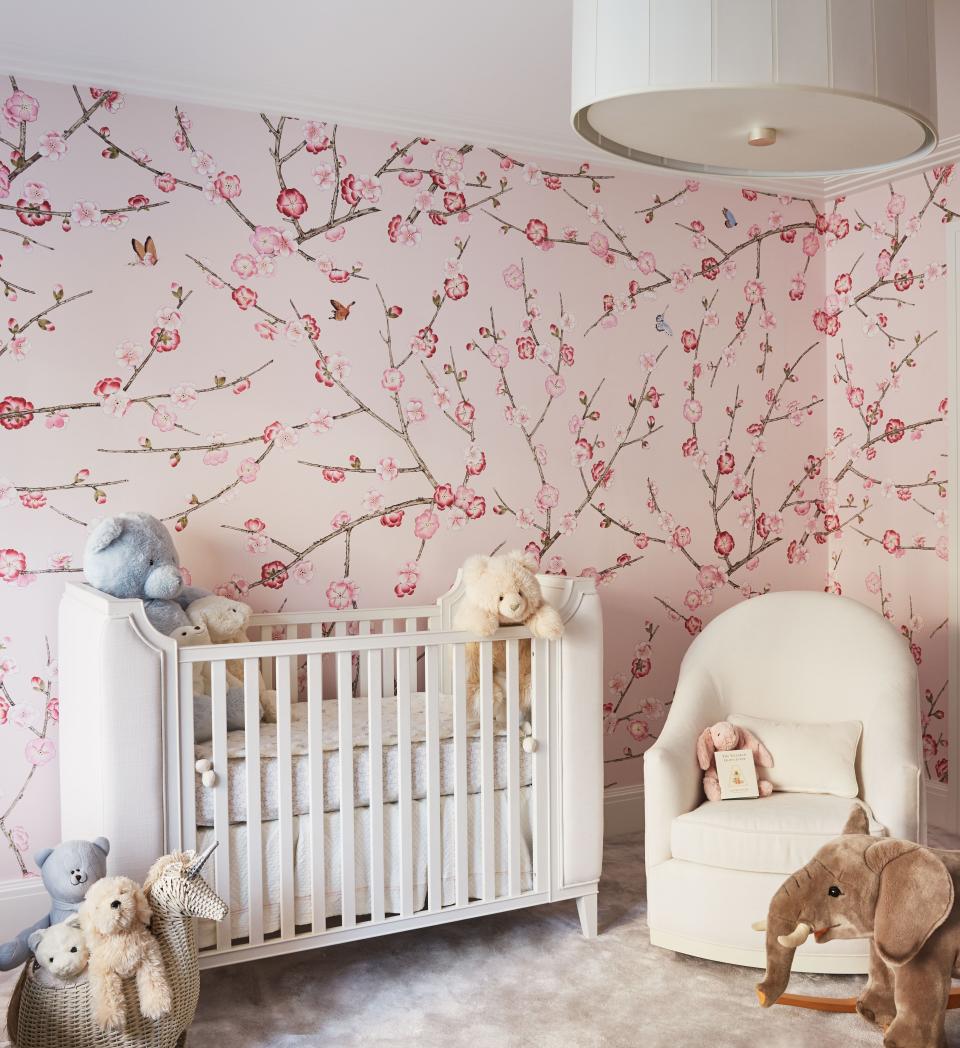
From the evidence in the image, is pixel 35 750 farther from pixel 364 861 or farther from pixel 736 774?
pixel 736 774

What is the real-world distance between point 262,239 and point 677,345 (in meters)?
1.41

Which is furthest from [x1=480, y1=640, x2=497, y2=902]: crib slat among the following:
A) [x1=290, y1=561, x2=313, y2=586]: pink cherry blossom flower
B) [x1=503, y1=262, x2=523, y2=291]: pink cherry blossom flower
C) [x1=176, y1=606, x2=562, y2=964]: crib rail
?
[x1=503, y1=262, x2=523, y2=291]: pink cherry blossom flower

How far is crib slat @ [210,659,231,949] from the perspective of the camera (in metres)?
2.24

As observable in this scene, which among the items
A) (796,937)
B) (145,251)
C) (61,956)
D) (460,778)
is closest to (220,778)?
(61,956)

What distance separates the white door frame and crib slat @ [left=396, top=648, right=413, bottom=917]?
1.88 m

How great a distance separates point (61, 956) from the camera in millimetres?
1920

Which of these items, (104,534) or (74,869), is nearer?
(74,869)

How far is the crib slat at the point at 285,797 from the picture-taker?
2297 millimetres

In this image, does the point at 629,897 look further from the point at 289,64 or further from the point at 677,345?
the point at 289,64

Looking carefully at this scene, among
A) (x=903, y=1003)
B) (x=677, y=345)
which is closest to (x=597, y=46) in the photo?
(x=903, y=1003)

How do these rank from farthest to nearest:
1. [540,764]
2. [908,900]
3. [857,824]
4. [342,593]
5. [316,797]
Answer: [342,593]
[540,764]
[316,797]
[857,824]
[908,900]

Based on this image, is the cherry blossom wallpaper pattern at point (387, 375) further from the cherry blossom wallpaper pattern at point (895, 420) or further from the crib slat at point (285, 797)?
the crib slat at point (285, 797)

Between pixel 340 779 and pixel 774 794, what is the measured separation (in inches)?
43.1

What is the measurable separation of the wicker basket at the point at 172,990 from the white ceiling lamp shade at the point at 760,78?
151cm
